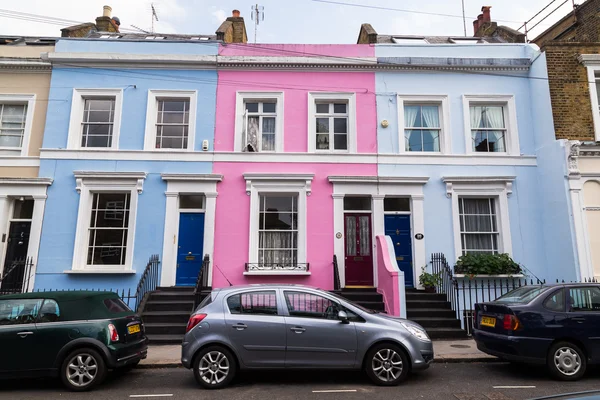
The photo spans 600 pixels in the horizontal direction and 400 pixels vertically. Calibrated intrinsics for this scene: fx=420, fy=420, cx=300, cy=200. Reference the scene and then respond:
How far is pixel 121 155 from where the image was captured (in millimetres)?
12242

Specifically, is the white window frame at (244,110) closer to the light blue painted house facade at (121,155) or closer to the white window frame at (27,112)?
the light blue painted house facade at (121,155)

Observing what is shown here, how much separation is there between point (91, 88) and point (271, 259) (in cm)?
747

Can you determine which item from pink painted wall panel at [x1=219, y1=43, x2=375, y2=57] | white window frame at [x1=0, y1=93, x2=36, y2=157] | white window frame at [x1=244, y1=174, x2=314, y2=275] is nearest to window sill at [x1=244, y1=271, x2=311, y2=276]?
white window frame at [x1=244, y1=174, x2=314, y2=275]

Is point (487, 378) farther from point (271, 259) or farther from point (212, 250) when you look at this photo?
point (212, 250)

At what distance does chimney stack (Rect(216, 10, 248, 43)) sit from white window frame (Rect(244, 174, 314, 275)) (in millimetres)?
5207

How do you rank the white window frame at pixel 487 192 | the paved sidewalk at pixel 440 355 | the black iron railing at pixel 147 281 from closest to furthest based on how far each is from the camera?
1. the paved sidewalk at pixel 440 355
2. the black iron railing at pixel 147 281
3. the white window frame at pixel 487 192

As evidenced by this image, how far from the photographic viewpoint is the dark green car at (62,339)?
6340 millimetres

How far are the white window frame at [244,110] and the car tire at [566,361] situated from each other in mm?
8380

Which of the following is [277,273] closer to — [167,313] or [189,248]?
[189,248]

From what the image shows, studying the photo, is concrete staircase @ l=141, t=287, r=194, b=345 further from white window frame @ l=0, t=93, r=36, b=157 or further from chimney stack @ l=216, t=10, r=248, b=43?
chimney stack @ l=216, t=10, r=248, b=43

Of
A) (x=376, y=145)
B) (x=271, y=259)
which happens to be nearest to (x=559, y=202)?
(x=376, y=145)

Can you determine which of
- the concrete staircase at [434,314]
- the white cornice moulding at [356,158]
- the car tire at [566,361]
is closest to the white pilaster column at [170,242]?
the white cornice moulding at [356,158]

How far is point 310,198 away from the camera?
1223 centimetres

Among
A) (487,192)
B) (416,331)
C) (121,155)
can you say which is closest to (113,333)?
(416,331)
